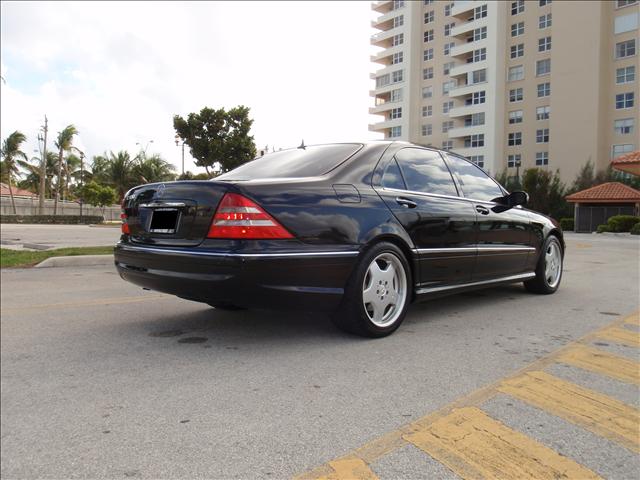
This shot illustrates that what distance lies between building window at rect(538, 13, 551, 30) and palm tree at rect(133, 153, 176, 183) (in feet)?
137

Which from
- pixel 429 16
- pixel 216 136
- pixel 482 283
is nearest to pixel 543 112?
pixel 429 16

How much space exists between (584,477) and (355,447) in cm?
91

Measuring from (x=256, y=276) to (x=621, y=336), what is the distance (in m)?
3.02

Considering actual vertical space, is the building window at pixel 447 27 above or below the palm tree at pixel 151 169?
above

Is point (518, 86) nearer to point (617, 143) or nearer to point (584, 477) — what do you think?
point (617, 143)

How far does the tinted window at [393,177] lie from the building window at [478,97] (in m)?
57.2

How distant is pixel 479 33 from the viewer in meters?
57.3

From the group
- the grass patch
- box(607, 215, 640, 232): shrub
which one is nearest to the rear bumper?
box(607, 215, 640, 232): shrub

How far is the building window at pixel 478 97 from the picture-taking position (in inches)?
2224

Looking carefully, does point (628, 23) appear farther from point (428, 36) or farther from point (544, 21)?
point (428, 36)

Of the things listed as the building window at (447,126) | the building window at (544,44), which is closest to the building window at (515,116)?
the building window at (544,44)

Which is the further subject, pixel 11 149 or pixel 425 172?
pixel 11 149

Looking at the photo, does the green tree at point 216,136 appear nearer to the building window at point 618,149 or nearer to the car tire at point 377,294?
the car tire at point 377,294

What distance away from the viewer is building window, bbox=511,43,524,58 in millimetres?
54188
